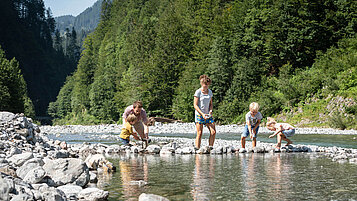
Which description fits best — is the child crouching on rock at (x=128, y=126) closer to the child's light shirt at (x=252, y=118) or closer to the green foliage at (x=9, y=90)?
the child's light shirt at (x=252, y=118)

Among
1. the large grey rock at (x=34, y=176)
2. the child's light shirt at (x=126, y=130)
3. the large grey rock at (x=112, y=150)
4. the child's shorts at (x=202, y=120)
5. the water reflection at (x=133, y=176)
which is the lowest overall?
the water reflection at (x=133, y=176)

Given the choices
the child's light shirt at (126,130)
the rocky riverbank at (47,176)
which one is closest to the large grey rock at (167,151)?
the child's light shirt at (126,130)

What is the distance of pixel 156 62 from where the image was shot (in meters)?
51.5

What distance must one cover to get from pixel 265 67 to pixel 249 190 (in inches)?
1297

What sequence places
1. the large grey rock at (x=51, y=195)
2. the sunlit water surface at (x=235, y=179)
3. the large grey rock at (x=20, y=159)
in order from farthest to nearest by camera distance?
the large grey rock at (x=20, y=159)
the sunlit water surface at (x=235, y=179)
the large grey rock at (x=51, y=195)

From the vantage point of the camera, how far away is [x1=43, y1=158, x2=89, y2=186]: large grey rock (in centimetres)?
629

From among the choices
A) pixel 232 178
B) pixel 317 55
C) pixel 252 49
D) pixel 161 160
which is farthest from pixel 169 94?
pixel 232 178

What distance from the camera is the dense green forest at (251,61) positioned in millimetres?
28859

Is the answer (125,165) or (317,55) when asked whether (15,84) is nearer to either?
(317,55)

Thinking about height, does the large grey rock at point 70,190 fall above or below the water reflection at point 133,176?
above

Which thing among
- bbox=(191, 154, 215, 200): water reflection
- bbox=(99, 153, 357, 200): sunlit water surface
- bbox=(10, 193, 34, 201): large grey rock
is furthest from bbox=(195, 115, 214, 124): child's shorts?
bbox=(10, 193, 34, 201): large grey rock

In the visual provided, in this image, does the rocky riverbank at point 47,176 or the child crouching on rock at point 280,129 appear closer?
the rocky riverbank at point 47,176

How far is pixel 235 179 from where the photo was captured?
7078 millimetres

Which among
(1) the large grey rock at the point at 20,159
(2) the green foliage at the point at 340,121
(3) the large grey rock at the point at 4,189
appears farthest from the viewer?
(2) the green foliage at the point at 340,121
